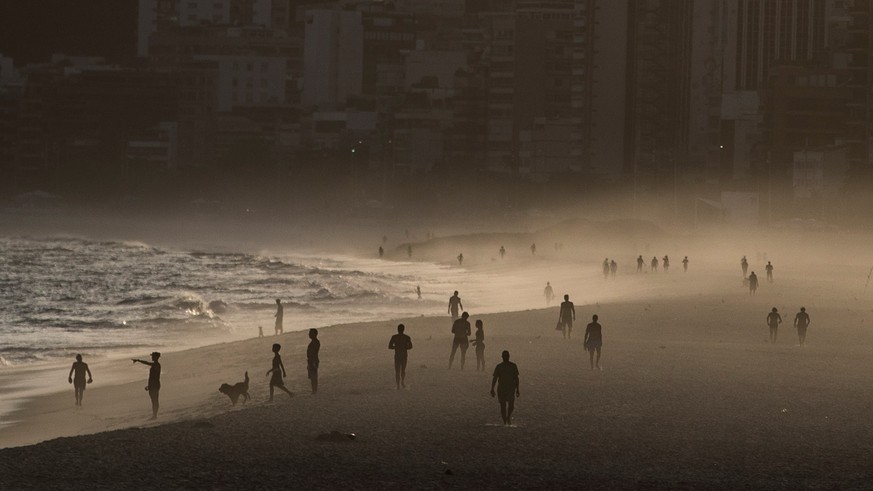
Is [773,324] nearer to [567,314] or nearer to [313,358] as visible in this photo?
[567,314]

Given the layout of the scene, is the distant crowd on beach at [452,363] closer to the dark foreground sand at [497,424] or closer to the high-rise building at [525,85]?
the dark foreground sand at [497,424]

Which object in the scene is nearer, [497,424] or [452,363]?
[497,424]

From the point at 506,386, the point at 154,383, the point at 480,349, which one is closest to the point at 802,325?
the point at 480,349

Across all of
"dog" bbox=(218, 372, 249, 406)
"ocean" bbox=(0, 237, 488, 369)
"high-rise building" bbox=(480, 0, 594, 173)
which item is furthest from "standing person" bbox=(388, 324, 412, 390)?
"high-rise building" bbox=(480, 0, 594, 173)

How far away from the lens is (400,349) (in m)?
26.3

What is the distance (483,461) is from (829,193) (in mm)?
108739

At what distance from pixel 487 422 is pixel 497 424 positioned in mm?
244

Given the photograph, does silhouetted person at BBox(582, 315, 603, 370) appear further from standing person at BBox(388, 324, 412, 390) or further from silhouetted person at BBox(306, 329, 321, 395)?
silhouetted person at BBox(306, 329, 321, 395)

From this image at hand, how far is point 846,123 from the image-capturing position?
13600 cm

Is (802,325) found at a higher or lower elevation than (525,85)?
lower

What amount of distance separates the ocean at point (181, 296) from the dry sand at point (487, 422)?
374 inches

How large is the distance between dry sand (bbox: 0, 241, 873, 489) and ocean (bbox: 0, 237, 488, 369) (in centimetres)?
950

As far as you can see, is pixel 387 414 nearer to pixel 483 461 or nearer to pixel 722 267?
pixel 483 461

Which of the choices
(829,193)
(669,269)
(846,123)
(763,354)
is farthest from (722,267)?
(846,123)
